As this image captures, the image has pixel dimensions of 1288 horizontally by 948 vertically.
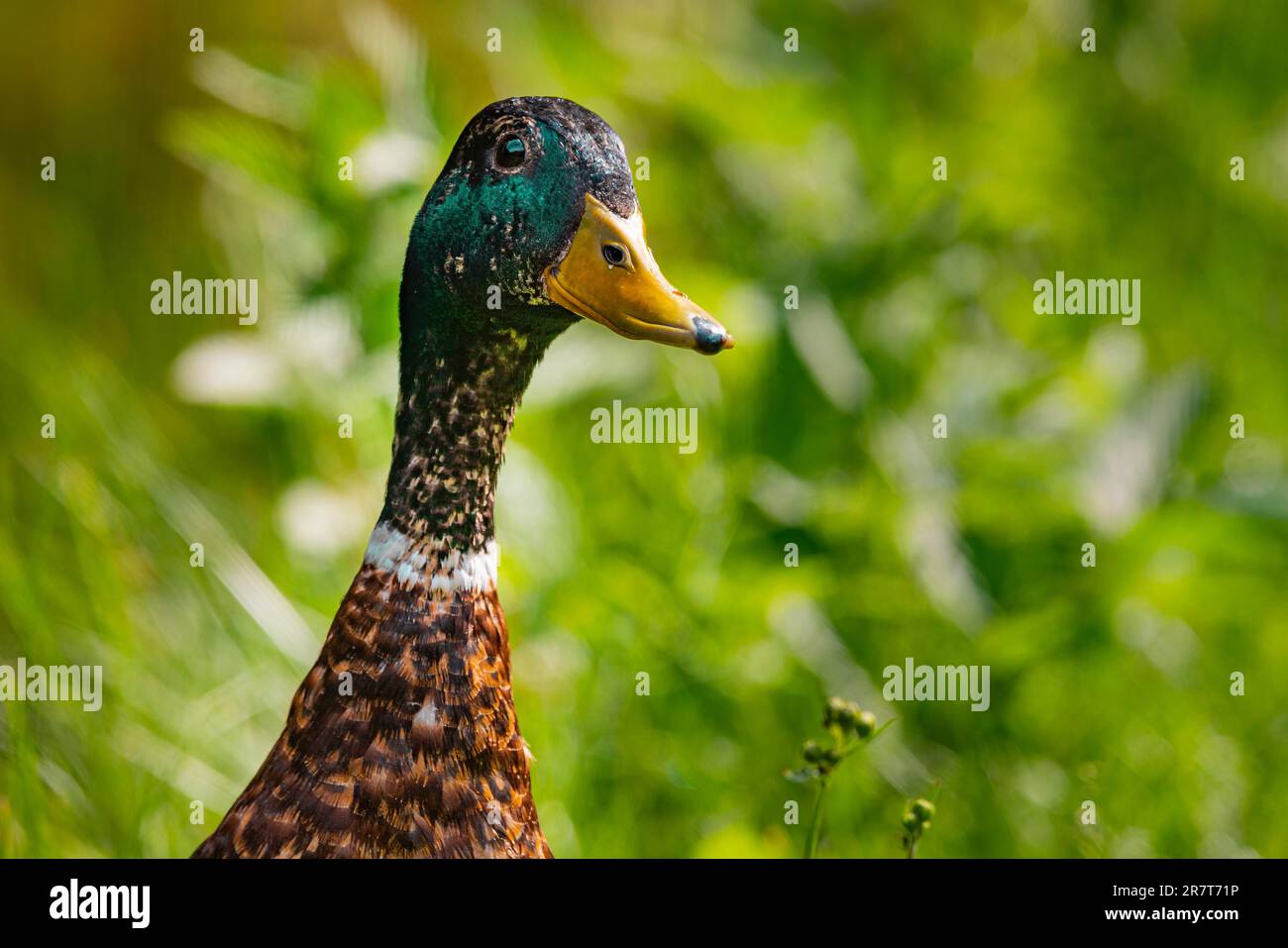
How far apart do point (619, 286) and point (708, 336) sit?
0.11 m

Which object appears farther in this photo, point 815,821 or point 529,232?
point 815,821

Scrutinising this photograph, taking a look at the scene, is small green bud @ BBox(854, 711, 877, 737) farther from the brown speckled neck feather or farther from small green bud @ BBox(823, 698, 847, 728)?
the brown speckled neck feather

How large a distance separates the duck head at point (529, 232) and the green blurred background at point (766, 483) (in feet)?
2.58

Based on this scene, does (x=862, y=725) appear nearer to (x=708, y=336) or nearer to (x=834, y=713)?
(x=834, y=713)

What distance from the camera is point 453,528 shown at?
4.30 feet

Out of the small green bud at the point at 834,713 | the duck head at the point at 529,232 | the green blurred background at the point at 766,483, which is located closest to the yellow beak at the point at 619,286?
the duck head at the point at 529,232

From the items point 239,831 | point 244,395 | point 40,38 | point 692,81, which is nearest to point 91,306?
point 40,38

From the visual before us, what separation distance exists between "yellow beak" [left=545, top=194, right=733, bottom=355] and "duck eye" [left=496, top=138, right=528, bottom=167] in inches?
2.8

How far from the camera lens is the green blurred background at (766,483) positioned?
2145 mm

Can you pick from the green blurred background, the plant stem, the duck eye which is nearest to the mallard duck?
the duck eye

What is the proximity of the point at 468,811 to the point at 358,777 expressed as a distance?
0.10m

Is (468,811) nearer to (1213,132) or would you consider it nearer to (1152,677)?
(1152,677)

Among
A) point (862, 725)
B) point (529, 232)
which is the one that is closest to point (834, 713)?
point (862, 725)

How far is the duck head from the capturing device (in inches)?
49.3
